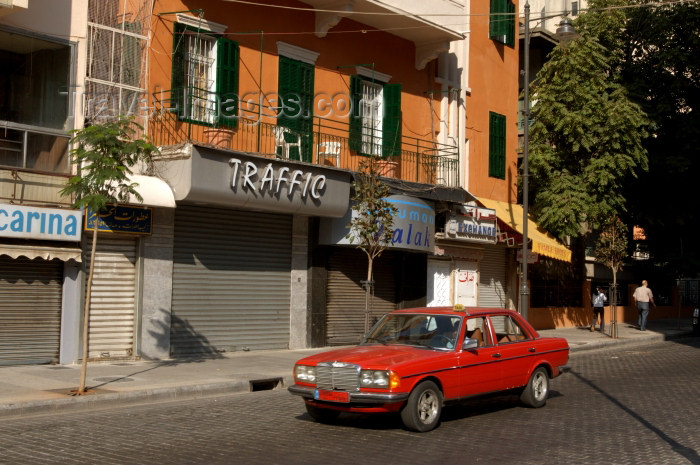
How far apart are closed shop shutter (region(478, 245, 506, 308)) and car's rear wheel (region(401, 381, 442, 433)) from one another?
54.7 feet

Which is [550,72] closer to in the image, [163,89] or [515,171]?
[515,171]

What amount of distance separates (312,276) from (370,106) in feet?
17.2

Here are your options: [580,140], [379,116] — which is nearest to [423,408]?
[379,116]

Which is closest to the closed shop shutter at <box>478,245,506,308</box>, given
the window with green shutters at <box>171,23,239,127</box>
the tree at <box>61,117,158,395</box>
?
the window with green shutters at <box>171,23,239,127</box>

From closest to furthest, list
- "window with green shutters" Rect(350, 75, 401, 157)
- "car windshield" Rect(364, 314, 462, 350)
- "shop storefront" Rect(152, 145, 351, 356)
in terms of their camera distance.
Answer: "car windshield" Rect(364, 314, 462, 350), "shop storefront" Rect(152, 145, 351, 356), "window with green shutters" Rect(350, 75, 401, 157)

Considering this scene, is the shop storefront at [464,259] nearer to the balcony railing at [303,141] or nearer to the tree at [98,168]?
the balcony railing at [303,141]

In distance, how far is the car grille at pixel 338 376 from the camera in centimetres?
981

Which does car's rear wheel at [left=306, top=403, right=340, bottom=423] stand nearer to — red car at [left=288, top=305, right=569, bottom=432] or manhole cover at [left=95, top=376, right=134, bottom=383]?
red car at [left=288, top=305, right=569, bottom=432]

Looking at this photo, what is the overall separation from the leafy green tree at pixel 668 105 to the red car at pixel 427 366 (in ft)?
66.4

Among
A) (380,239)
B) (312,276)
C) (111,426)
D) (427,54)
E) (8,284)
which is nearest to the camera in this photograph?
(111,426)

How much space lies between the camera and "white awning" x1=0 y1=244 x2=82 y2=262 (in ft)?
47.4

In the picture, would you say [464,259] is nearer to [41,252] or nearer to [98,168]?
[41,252]

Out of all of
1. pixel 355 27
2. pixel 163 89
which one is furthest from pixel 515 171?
pixel 163 89

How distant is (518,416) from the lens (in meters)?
11.5
